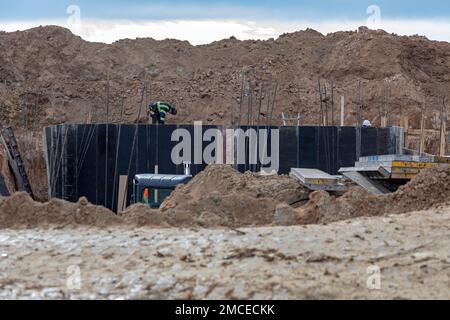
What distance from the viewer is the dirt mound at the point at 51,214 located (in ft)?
31.2

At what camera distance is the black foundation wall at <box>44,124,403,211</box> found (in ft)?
64.7

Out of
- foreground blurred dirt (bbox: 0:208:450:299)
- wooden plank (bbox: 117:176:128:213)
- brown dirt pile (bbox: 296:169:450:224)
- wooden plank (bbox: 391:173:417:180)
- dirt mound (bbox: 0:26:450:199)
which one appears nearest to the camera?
foreground blurred dirt (bbox: 0:208:450:299)

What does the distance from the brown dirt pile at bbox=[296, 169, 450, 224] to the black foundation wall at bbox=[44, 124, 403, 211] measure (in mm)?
9206

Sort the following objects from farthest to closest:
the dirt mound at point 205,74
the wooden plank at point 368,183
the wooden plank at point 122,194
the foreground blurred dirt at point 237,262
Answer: the dirt mound at point 205,74, the wooden plank at point 122,194, the wooden plank at point 368,183, the foreground blurred dirt at point 237,262

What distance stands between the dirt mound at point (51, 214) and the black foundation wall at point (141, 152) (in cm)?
952

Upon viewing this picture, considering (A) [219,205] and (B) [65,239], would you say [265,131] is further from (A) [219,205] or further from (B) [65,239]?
(B) [65,239]

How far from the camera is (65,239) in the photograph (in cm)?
867

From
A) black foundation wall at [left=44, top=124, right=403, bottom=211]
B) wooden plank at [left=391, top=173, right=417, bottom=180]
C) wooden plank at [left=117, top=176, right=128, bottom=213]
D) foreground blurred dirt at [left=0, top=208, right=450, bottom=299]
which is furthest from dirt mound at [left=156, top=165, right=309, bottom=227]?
black foundation wall at [left=44, top=124, right=403, bottom=211]

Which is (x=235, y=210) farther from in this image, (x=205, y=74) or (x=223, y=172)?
(x=205, y=74)

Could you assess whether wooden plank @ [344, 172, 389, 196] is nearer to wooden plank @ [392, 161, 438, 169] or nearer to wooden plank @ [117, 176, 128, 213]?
wooden plank @ [392, 161, 438, 169]

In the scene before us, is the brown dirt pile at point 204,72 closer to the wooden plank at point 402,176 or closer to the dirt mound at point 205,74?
the dirt mound at point 205,74

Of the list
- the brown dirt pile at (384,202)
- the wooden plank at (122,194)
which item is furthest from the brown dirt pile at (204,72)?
the brown dirt pile at (384,202)

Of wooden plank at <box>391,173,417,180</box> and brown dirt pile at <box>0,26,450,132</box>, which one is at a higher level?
brown dirt pile at <box>0,26,450,132</box>

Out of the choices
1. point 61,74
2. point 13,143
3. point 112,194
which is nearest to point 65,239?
point 112,194
